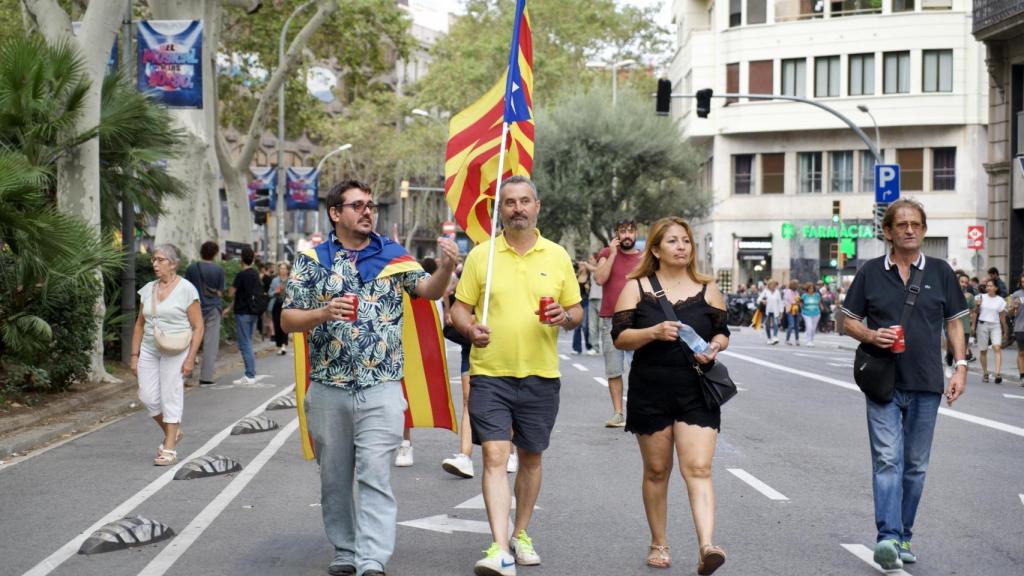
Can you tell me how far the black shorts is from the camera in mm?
6590

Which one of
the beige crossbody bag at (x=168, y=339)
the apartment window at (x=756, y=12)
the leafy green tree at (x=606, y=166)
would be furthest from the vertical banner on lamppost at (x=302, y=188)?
the beige crossbody bag at (x=168, y=339)

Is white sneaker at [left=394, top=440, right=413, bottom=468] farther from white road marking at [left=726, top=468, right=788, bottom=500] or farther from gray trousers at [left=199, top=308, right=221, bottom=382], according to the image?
gray trousers at [left=199, top=308, right=221, bottom=382]

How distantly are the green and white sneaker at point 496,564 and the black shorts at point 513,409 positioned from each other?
55 cm

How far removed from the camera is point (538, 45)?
62.5 m

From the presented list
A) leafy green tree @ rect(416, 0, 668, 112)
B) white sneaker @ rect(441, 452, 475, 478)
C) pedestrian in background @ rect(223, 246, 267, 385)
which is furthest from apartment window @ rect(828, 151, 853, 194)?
white sneaker @ rect(441, 452, 475, 478)

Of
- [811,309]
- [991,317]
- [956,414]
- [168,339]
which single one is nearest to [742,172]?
[811,309]

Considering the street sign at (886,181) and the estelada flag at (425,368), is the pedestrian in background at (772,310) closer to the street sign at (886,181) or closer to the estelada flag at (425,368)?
the street sign at (886,181)

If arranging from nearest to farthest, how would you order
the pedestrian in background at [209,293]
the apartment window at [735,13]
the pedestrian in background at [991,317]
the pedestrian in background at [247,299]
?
1. the pedestrian in background at [209,293]
2. the pedestrian in background at [247,299]
3. the pedestrian in background at [991,317]
4. the apartment window at [735,13]

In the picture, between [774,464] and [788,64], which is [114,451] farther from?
[788,64]

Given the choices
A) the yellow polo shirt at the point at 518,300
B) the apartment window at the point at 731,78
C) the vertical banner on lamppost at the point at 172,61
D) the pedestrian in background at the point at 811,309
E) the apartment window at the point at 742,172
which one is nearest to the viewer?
the yellow polo shirt at the point at 518,300

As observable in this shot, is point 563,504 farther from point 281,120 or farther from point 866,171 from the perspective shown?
point 866,171

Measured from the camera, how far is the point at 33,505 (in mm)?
8773

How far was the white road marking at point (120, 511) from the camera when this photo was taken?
6.89 meters

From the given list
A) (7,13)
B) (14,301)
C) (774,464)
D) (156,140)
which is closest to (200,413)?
(14,301)
